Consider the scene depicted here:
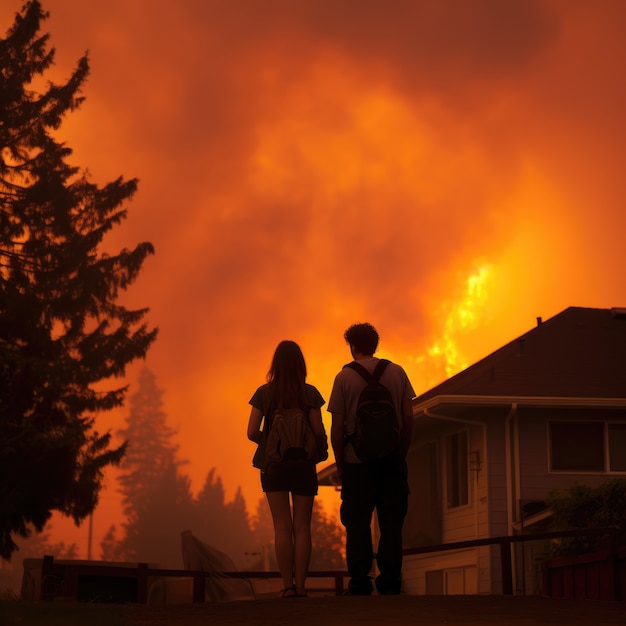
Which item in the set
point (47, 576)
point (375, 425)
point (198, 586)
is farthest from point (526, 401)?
point (375, 425)

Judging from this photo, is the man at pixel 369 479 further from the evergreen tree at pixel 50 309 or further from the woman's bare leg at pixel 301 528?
the evergreen tree at pixel 50 309

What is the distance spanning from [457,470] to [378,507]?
638 inches

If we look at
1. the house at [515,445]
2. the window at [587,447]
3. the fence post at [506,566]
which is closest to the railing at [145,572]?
the fence post at [506,566]

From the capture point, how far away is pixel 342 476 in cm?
1028

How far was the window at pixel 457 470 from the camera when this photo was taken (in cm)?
2584

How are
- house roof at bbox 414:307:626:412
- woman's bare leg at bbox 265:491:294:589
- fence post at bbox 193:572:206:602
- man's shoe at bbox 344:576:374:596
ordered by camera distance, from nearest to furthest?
1. woman's bare leg at bbox 265:491:294:589
2. man's shoe at bbox 344:576:374:596
3. fence post at bbox 193:572:206:602
4. house roof at bbox 414:307:626:412

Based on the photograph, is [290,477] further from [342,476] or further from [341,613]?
[341,613]

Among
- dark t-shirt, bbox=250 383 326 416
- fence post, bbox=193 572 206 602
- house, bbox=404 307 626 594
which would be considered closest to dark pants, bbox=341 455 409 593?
dark t-shirt, bbox=250 383 326 416

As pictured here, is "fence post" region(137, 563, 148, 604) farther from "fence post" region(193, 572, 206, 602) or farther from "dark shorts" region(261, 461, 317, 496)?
"dark shorts" region(261, 461, 317, 496)

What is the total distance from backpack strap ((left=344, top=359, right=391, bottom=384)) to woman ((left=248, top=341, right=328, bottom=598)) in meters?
0.39

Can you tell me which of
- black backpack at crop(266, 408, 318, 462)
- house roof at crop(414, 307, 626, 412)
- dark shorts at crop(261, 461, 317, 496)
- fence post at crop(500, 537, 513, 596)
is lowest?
fence post at crop(500, 537, 513, 596)

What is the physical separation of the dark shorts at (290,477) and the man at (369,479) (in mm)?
317

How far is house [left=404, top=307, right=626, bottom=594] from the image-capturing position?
78.9 feet

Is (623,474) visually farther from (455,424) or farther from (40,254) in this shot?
(40,254)
